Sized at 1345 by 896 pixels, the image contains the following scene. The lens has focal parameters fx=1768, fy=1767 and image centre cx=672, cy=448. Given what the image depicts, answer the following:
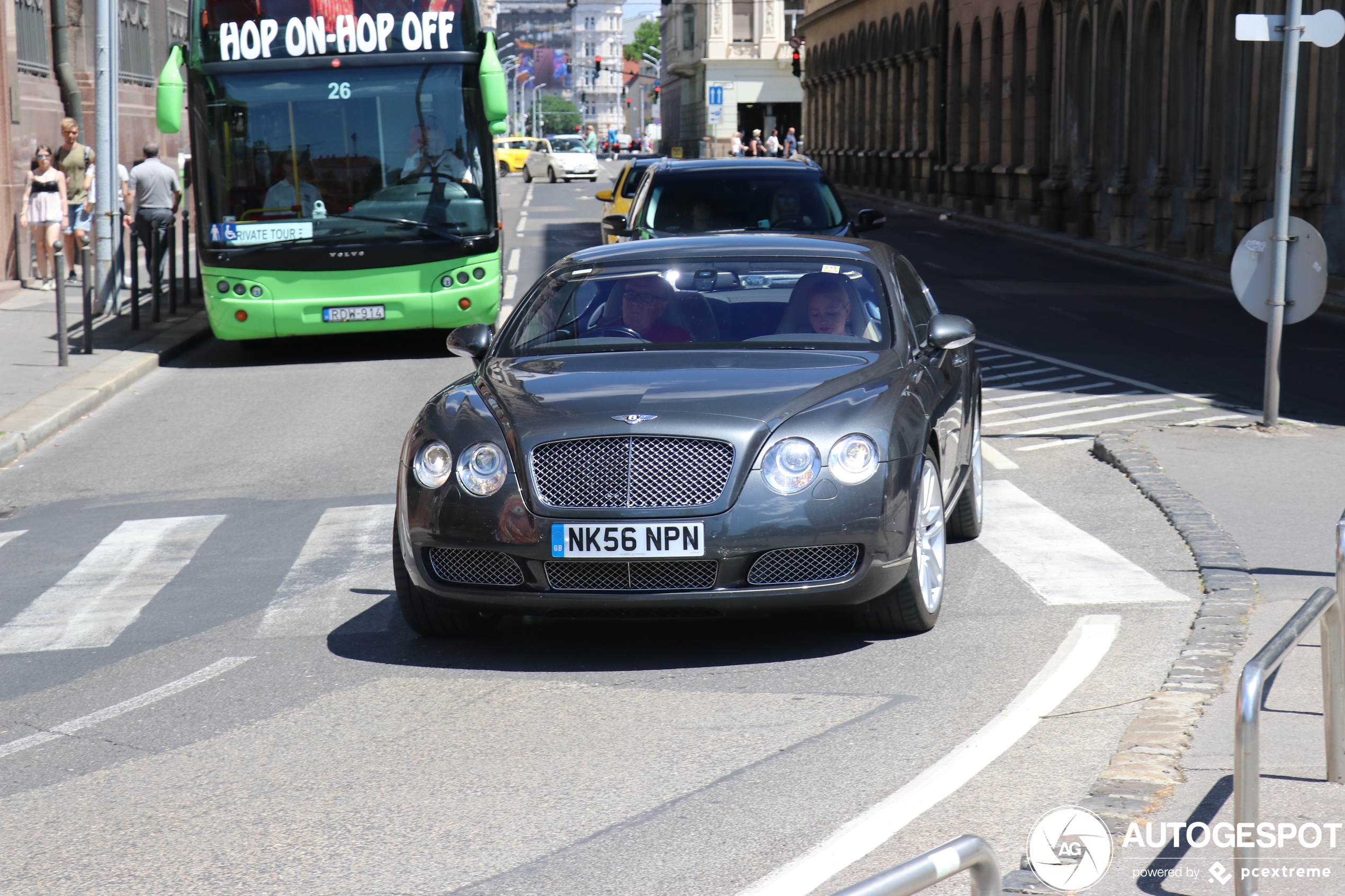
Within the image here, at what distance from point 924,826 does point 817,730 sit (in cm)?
91

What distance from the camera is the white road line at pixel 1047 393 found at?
13391mm

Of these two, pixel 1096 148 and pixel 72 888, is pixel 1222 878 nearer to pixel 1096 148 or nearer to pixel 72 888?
pixel 72 888

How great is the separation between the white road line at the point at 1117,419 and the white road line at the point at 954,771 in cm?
523

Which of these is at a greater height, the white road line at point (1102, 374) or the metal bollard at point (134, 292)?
the metal bollard at point (134, 292)

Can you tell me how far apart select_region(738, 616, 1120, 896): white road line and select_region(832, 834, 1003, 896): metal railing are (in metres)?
1.49

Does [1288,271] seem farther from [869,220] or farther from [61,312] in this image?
[61,312]

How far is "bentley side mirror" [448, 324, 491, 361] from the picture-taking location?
7316 millimetres

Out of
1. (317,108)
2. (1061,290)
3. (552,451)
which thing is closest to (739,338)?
(552,451)

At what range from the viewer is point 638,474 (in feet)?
19.2

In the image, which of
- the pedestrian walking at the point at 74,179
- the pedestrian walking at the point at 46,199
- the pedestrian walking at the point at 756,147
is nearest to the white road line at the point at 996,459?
the pedestrian walking at the point at 46,199

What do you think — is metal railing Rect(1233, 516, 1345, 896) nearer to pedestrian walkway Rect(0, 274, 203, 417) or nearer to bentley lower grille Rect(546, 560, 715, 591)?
bentley lower grille Rect(546, 560, 715, 591)

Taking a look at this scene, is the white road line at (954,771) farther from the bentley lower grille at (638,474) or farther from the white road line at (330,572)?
the white road line at (330,572)

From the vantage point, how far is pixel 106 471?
10938 mm

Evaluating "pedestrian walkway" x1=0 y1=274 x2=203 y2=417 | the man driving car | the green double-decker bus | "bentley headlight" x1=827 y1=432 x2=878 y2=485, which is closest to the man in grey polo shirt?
"pedestrian walkway" x1=0 y1=274 x2=203 y2=417
